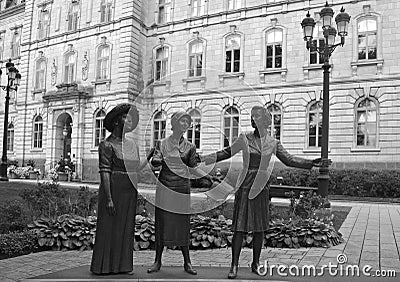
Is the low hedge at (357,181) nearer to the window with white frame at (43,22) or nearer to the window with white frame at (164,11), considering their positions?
the window with white frame at (164,11)

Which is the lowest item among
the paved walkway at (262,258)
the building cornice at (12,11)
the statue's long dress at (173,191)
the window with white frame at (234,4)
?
the paved walkway at (262,258)

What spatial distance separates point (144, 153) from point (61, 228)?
381 centimetres

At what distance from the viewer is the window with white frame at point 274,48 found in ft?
85.5

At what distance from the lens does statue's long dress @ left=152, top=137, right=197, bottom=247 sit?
17.1ft

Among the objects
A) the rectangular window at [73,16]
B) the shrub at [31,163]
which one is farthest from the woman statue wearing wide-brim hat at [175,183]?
the rectangular window at [73,16]

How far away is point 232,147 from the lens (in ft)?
17.4

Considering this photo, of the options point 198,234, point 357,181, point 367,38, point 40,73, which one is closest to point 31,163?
point 40,73

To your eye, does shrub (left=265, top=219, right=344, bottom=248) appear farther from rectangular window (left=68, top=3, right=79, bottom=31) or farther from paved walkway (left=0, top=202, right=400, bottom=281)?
rectangular window (left=68, top=3, right=79, bottom=31)

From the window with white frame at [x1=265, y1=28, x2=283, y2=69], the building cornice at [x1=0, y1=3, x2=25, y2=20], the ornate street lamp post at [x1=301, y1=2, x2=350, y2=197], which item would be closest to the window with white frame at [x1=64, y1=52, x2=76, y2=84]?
the building cornice at [x1=0, y1=3, x2=25, y2=20]

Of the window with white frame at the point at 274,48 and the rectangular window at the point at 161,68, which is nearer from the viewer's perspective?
the rectangular window at the point at 161,68

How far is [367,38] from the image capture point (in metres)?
23.9

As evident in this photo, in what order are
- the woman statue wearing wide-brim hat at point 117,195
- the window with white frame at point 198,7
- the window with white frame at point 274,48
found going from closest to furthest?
the woman statue wearing wide-brim hat at point 117,195
the window with white frame at point 274,48
the window with white frame at point 198,7

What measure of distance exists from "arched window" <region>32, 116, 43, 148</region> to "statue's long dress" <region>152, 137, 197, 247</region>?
32653mm

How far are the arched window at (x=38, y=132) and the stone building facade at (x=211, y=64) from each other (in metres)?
0.09
